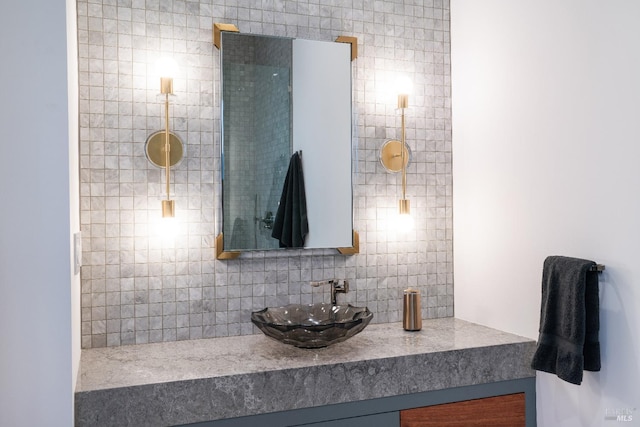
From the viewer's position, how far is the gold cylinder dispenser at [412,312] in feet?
7.78

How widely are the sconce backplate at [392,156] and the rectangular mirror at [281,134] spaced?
17 cm

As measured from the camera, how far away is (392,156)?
2553mm

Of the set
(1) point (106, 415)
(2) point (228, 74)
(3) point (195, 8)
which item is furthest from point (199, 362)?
(3) point (195, 8)

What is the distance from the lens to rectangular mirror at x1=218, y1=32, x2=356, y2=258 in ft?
7.52

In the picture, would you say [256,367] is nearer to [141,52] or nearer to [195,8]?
[141,52]

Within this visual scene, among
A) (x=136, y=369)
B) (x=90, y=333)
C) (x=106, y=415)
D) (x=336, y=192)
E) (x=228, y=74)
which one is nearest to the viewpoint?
(x=106, y=415)

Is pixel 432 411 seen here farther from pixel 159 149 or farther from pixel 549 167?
pixel 159 149

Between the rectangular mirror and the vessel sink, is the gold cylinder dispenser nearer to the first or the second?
the vessel sink

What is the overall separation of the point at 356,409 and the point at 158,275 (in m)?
0.93

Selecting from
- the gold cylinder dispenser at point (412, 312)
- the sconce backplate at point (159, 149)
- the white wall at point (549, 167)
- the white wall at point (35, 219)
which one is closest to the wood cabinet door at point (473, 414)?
the white wall at point (549, 167)

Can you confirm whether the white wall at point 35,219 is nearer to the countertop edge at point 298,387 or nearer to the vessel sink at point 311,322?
the countertop edge at point 298,387

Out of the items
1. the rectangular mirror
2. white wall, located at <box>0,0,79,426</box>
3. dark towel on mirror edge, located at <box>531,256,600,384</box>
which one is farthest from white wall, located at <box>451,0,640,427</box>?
white wall, located at <box>0,0,79,426</box>

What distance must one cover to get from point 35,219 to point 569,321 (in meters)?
1.67

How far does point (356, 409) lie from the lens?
193cm
